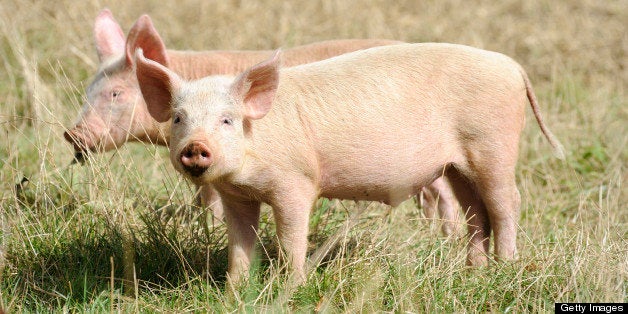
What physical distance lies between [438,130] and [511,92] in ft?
1.54

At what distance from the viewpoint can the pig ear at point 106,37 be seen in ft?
20.5

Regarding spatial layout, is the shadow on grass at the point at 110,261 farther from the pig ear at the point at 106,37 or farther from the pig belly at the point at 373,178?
the pig ear at the point at 106,37

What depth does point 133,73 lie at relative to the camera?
5.88 meters

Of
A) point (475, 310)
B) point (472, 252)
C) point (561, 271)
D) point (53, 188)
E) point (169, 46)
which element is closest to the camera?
point (475, 310)

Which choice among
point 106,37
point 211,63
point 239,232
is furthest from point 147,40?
point 239,232

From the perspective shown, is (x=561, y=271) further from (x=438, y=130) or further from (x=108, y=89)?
(x=108, y=89)

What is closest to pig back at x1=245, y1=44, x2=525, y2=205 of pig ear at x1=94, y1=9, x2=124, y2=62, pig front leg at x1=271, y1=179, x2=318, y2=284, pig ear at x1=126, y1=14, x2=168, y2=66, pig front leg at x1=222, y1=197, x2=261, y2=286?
pig front leg at x1=271, y1=179, x2=318, y2=284

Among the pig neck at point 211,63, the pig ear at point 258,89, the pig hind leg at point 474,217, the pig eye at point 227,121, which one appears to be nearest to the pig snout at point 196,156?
the pig eye at point 227,121

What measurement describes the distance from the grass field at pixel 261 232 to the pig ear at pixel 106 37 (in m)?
0.29

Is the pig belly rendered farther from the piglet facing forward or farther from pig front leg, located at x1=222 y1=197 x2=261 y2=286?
pig front leg, located at x1=222 y1=197 x2=261 y2=286

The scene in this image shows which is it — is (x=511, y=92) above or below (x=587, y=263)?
above

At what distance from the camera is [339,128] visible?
4434mm

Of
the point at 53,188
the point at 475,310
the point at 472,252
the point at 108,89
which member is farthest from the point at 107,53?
the point at 475,310

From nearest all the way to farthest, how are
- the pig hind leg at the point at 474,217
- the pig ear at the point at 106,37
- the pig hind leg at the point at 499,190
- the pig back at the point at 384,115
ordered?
the pig back at the point at 384,115
the pig hind leg at the point at 499,190
the pig hind leg at the point at 474,217
the pig ear at the point at 106,37
